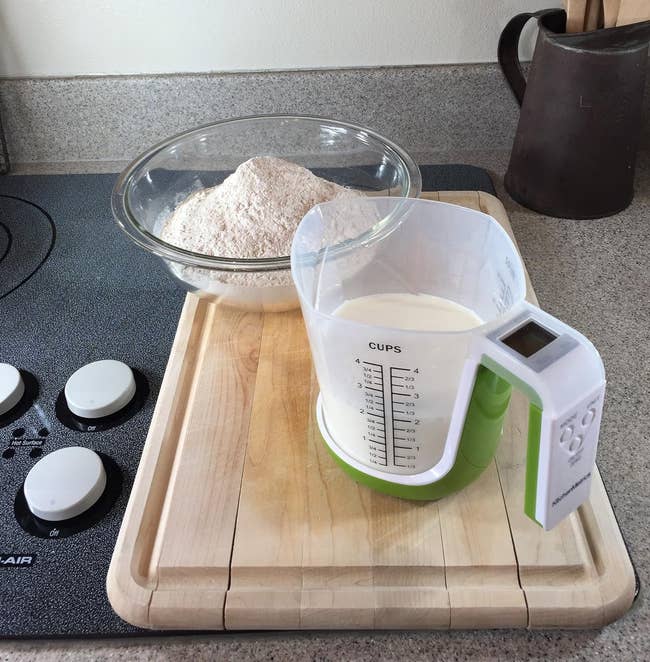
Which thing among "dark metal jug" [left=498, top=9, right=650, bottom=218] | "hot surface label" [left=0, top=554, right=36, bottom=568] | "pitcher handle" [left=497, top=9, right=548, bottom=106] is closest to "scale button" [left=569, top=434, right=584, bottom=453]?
"hot surface label" [left=0, top=554, right=36, bottom=568]

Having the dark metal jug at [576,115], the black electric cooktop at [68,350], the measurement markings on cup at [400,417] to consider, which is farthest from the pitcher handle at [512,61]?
the measurement markings on cup at [400,417]

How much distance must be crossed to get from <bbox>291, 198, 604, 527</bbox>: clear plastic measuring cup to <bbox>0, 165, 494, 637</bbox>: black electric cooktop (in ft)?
0.64

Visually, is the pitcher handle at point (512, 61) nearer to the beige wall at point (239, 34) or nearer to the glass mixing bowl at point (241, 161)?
the beige wall at point (239, 34)

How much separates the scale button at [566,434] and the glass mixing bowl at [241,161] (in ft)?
1.07

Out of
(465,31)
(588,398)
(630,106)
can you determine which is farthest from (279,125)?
(588,398)

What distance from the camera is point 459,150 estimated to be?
982 millimetres

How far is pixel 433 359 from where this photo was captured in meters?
0.40

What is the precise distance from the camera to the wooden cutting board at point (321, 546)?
0.44 meters

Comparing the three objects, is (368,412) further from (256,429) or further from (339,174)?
(339,174)

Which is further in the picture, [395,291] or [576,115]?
[576,115]

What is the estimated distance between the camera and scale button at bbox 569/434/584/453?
35 centimetres

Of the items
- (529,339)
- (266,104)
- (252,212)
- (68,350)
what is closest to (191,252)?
(252,212)

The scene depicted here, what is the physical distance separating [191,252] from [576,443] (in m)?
0.36

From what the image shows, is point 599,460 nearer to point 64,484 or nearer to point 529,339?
point 529,339
